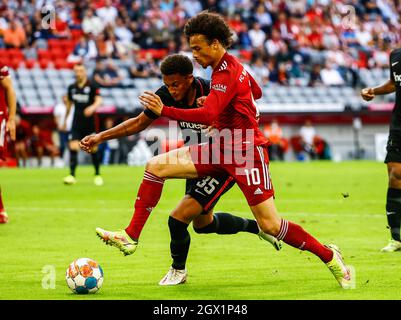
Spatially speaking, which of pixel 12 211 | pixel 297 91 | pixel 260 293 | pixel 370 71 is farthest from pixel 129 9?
pixel 260 293

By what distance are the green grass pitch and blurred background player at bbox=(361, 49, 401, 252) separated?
333 mm

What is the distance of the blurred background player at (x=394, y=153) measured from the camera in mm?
10492

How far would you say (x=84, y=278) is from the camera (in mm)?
7715

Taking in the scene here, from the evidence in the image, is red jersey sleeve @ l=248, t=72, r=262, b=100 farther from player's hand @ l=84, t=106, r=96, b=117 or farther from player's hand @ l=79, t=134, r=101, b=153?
player's hand @ l=84, t=106, r=96, b=117

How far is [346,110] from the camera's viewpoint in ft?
102

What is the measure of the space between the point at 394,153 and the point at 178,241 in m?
3.26

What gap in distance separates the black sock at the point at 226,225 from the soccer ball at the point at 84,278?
65.0 inches

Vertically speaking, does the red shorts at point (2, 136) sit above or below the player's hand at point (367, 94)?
below

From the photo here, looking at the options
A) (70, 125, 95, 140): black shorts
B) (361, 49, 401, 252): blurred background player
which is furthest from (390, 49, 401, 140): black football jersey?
(70, 125, 95, 140): black shorts

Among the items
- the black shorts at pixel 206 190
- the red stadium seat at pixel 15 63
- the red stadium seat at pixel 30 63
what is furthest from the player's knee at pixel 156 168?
the red stadium seat at pixel 30 63

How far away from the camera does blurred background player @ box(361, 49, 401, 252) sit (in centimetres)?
1049

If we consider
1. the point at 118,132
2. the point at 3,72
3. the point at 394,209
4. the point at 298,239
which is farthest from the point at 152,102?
the point at 3,72

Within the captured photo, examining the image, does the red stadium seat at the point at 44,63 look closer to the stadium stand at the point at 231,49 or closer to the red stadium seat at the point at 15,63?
the stadium stand at the point at 231,49
